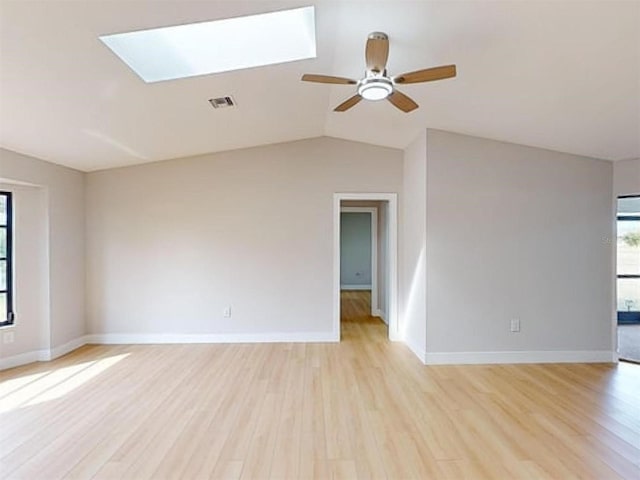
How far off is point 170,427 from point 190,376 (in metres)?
1.17

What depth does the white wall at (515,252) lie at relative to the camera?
4.60 meters

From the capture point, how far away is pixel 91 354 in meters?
4.98

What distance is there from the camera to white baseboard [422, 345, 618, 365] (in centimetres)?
456

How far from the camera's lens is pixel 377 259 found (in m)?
7.37

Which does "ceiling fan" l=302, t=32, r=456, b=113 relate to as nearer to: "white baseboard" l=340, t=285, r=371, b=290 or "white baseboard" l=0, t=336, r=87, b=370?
"white baseboard" l=0, t=336, r=87, b=370

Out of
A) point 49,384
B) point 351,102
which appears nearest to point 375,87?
point 351,102

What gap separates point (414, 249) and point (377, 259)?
7.37 feet

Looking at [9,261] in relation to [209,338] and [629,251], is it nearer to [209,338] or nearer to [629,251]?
[209,338]

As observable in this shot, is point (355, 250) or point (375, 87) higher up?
point (375, 87)

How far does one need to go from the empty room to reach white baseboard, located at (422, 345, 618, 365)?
0.03 m

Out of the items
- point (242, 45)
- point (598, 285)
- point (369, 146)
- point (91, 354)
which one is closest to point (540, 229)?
point (598, 285)

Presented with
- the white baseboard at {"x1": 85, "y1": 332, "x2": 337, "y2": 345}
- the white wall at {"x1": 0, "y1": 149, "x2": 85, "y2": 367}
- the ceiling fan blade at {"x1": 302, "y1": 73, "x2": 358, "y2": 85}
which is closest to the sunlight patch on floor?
the white wall at {"x1": 0, "y1": 149, "x2": 85, "y2": 367}

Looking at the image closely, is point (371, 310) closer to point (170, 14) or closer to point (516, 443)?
point (516, 443)

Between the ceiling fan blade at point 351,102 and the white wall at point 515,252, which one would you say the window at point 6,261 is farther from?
the white wall at point 515,252
